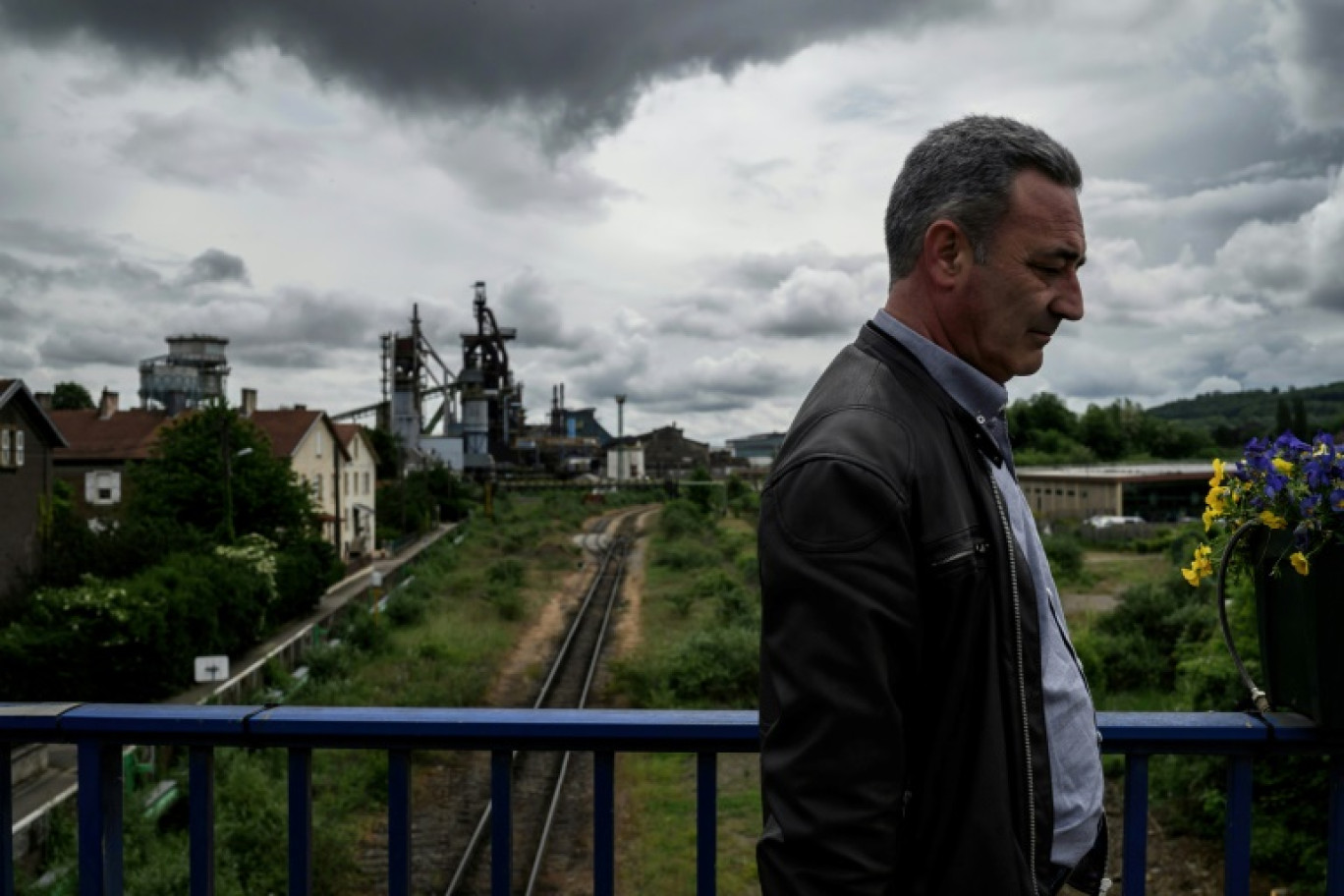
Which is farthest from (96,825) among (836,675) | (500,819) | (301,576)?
(301,576)

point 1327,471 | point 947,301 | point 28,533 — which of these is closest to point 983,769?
point 947,301

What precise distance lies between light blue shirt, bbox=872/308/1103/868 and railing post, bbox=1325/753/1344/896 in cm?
77

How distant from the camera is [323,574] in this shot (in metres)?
27.0

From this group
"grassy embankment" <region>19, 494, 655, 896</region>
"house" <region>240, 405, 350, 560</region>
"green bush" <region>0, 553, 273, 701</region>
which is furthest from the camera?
"house" <region>240, 405, 350, 560</region>

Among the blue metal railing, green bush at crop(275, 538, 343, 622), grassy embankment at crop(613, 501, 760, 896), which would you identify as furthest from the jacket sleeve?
green bush at crop(275, 538, 343, 622)

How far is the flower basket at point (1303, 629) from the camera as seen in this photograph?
2.00m

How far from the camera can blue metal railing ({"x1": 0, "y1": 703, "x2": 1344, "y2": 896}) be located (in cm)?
198

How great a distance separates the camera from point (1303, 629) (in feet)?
6.89

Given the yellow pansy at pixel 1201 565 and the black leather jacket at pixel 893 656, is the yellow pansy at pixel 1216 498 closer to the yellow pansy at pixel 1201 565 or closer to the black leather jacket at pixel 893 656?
the yellow pansy at pixel 1201 565

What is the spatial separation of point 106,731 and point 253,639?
74.0 feet

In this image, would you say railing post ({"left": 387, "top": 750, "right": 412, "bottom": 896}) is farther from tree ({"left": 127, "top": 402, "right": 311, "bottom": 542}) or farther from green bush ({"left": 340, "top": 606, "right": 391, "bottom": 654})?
tree ({"left": 127, "top": 402, "right": 311, "bottom": 542})

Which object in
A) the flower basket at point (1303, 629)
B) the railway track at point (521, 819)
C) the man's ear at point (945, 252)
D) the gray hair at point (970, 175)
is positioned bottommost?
the railway track at point (521, 819)

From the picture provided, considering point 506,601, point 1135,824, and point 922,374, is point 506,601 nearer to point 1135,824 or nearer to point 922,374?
point 1135,824

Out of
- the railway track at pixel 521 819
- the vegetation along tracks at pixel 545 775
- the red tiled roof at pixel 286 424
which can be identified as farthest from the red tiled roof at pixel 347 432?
the railway track at pixel 521 819
